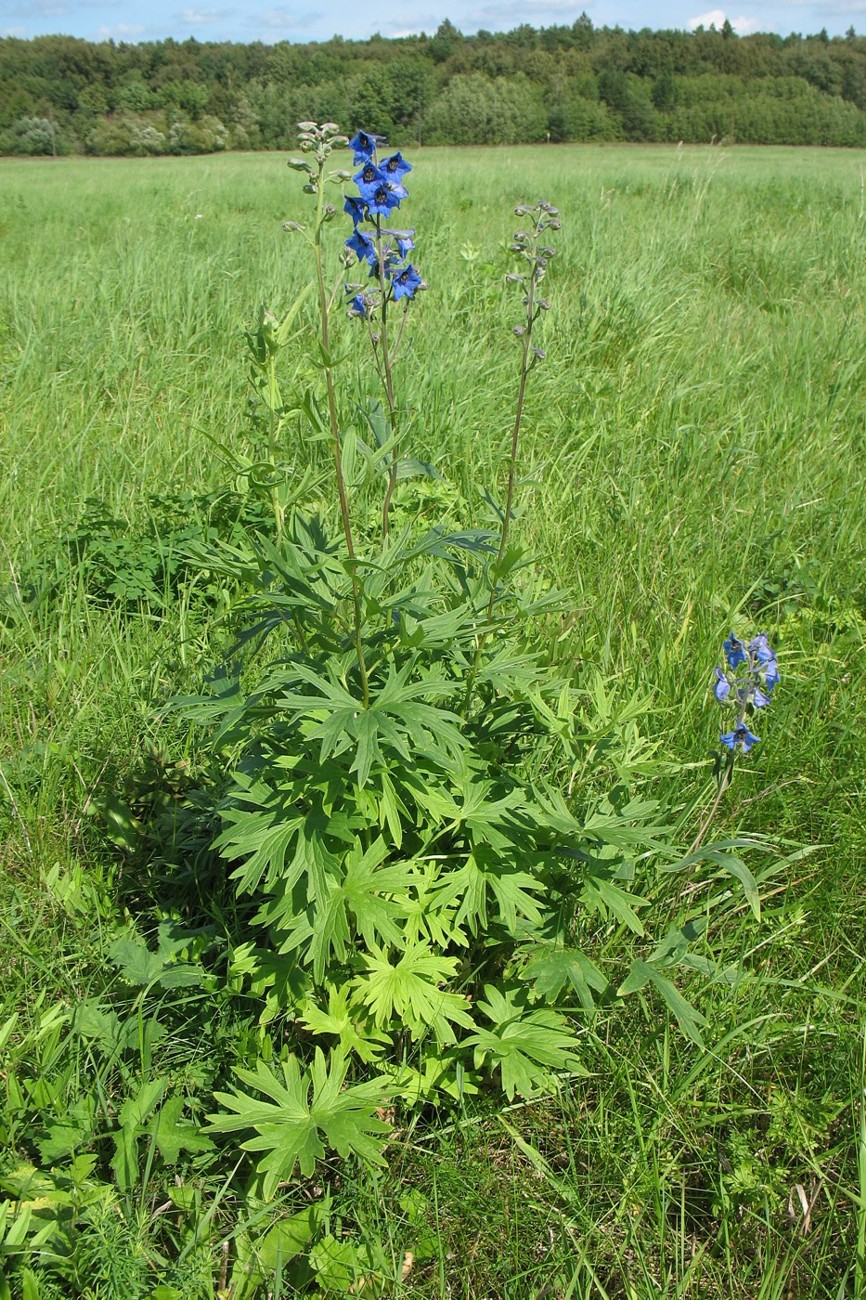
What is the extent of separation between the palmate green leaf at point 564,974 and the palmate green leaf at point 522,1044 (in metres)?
0.07

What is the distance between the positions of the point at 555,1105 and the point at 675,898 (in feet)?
1.69

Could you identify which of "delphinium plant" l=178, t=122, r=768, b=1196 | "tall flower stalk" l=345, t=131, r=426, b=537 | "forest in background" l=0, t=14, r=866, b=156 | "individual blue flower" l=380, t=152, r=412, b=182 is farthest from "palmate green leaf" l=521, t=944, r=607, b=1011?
"forest in background" l=0, t=14, r=866, b=156

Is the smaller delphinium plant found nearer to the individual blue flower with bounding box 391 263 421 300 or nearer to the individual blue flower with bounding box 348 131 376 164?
the individual blue flower with bounding box 391 263 421 300

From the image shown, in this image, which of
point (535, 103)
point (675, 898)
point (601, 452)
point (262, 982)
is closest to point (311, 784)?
point (262, 982)

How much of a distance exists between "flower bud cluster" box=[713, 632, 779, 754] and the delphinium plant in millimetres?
201

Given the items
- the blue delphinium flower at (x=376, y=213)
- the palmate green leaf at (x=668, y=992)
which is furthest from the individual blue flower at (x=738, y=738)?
the blue delphinium flower at (x=376, y=213)

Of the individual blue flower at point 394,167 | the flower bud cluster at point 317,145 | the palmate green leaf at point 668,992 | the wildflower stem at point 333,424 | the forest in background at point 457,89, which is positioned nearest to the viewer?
the wildflower stem at point 333,424

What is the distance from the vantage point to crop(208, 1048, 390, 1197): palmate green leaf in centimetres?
136

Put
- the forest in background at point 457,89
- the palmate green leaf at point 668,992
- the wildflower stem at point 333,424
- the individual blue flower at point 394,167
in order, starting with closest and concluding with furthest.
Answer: the wildflower stem at point 333,424 → the palmate green leaf at point 668,992 → the individual blue flower at point 394,167 → the forest in background at point 457,89

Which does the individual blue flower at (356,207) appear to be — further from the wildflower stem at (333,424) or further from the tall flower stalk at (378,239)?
the wildflower stem at (333,424)

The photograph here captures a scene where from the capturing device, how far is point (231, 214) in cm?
966

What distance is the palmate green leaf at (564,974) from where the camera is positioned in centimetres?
157

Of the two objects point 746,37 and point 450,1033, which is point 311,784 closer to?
point 450,1033

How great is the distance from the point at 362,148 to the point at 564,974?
156 cm
